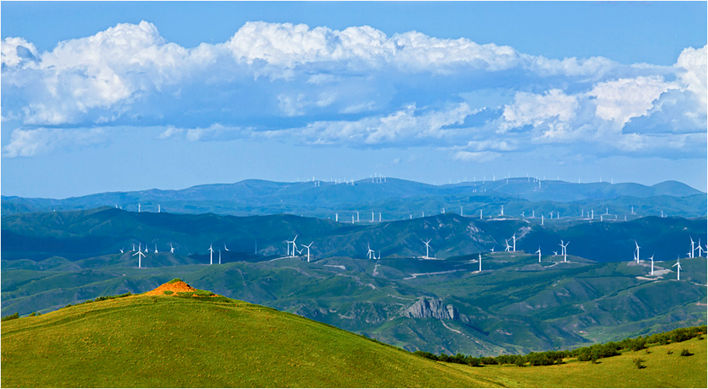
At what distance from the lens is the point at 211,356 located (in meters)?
76.9

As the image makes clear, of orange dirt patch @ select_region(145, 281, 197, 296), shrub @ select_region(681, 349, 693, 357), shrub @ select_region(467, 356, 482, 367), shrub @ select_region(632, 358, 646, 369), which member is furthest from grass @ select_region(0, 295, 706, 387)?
shrub @ select_region(467, 356, 482, 367)

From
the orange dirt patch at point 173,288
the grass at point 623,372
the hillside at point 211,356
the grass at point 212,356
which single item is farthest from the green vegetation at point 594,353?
the orange dirt patch at point 173,288

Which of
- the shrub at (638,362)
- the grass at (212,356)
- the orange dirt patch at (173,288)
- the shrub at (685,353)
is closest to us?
the grass at (212,356)

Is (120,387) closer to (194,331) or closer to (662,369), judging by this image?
(194,331)

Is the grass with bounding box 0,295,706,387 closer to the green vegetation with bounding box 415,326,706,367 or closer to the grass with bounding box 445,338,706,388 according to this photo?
the grass with bounding box 445,338,706,388

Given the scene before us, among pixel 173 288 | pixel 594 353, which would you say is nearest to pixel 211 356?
pixel 173 288

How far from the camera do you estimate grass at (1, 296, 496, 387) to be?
238ft

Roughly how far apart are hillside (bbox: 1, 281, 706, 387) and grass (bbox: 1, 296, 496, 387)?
0.09 meters

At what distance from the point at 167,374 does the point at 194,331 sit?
8376mm

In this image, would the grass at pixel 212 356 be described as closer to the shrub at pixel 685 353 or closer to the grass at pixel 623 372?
the grass at pixel 623 372

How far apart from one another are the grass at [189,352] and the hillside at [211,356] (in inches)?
3.7

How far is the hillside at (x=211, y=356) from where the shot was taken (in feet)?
239

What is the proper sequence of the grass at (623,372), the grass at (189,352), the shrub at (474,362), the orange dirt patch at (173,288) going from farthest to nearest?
1. the shrub at (474,362)
2. the orange dirt patch at (173,288)
3. the grass at (623,372)
4. the grass at (189,352)

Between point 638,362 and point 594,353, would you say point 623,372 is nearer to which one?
point 638,362
